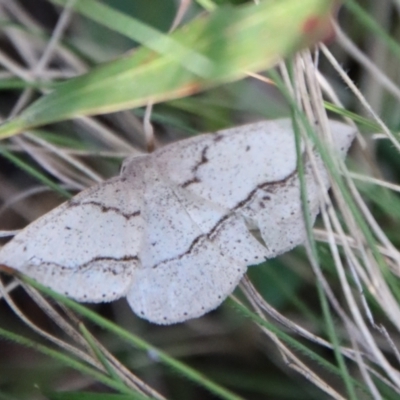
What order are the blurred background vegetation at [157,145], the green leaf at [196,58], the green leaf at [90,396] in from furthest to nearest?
the blurred background vegetation at [157,145], the green leaf at [90,396], the green leaf at [196,58]

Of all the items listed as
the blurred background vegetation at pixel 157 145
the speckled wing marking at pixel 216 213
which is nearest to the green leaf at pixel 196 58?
the speckled wing marking at pixel 216 213

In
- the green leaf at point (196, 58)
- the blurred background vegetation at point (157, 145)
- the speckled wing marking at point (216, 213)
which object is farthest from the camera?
the blurred background vegetation at point (157, 145)

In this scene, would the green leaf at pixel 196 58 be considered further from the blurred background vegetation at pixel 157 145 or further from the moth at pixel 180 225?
the blurred background vegetation at pixel 157 145

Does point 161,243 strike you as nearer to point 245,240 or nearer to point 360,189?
point 245,240

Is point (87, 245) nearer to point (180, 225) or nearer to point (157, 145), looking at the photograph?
point (180, 225)

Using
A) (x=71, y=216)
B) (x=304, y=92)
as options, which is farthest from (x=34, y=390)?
(x=304, y=92)

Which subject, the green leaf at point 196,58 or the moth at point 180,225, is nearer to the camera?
the green leaf at point 196,58
